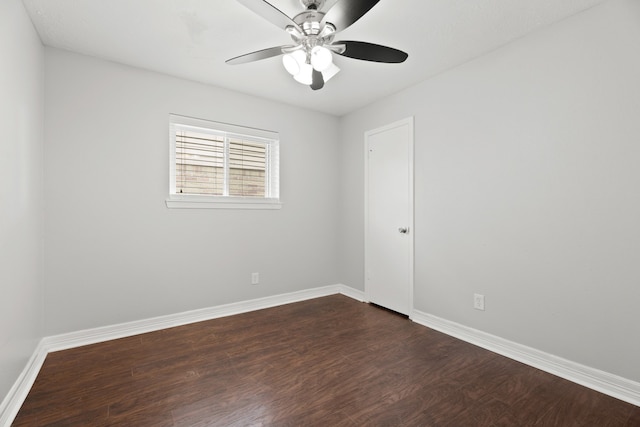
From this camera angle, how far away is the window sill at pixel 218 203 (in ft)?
9.88

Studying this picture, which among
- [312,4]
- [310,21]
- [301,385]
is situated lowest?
[301,385]

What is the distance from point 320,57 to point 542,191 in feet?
6.19

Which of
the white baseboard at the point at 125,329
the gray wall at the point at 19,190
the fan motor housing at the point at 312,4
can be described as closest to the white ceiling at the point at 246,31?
the fan motor housing at the point at 312,4

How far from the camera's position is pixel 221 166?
338 cm

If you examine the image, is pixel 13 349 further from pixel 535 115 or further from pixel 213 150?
pixel 535 115

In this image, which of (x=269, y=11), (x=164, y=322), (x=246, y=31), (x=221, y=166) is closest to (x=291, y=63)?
(x=269, y=11)

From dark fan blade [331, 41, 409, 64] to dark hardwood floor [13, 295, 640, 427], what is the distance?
83.7 inches

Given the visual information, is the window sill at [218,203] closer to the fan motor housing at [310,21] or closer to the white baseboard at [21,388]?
the white baseboard at [21,388]

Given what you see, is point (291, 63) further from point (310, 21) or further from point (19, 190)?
point (19, 190)

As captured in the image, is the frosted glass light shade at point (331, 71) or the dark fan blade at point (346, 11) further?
the frosted glass light shade at point (331, 71)

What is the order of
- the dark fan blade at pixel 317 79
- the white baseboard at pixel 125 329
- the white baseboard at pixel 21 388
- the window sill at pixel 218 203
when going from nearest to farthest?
the white baseboard at pixel 21 388
the white baseboard at pixel 125 329
the dark fan blade at pixel 317 79
the window sill at pixel 218 203

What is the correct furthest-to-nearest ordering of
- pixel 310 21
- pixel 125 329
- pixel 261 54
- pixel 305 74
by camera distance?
1. pixel 125 329
2. pixel 305 74
3. pixel 261 54
4. pixel 310 21

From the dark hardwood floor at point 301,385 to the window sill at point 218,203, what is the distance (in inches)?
49.0

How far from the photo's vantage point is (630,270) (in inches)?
72.1
